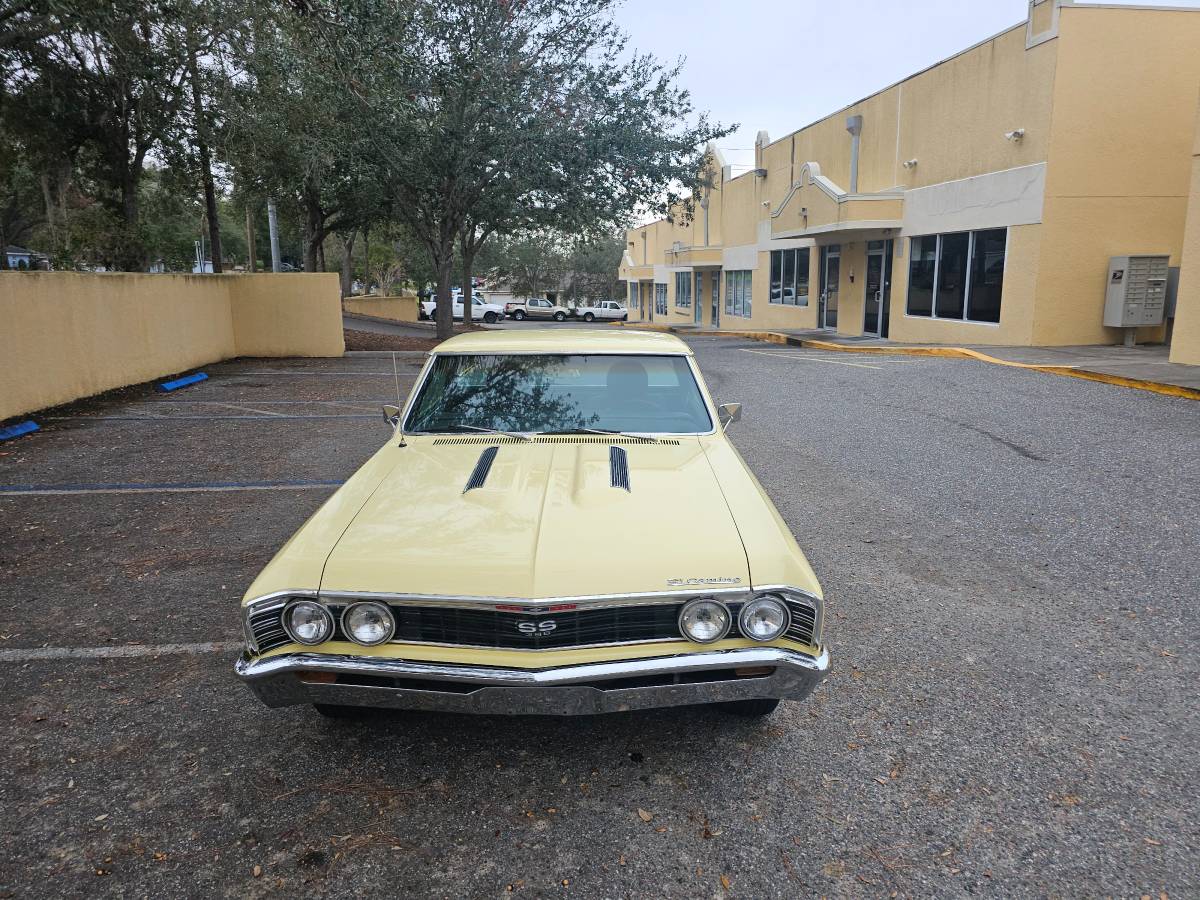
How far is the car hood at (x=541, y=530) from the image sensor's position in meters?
2.83

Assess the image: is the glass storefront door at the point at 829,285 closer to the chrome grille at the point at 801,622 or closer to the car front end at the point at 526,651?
the chrome grille at the point at 801,622

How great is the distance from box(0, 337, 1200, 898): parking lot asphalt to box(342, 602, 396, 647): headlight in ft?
1.45

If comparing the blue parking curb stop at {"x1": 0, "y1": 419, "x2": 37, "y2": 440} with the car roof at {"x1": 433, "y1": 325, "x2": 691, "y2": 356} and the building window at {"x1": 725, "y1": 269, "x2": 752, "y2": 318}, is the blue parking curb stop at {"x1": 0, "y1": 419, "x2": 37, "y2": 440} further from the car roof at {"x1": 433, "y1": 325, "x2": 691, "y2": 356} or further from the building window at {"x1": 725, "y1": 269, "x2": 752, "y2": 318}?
the building window at {"x1": 725, "y1": 269, "x2": 752, "y2": 318}

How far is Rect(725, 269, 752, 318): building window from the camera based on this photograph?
3400 centimetres

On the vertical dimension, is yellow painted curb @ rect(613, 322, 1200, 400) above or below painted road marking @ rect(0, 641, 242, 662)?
above

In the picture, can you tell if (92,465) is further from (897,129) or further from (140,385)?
(897,129)

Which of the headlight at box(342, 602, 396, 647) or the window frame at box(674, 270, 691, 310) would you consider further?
the window frame at box(674, 270, 691, 310)

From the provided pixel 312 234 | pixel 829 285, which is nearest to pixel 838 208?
pixel 829 285

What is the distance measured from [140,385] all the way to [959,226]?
53.2ft

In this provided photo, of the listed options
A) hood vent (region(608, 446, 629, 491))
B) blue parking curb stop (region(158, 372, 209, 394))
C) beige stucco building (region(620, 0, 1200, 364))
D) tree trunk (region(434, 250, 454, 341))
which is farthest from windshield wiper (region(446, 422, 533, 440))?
tree trunk (region(434, 250, 454, 341))

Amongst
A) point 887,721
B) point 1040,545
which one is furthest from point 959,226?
point 887,721

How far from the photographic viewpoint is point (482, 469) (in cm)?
371

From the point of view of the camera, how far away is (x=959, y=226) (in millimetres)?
18438

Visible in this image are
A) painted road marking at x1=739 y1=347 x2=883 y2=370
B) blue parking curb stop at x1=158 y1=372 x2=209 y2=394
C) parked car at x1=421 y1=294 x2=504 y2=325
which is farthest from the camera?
parked car at x1=421 y1=294 x2=504 y2=325
